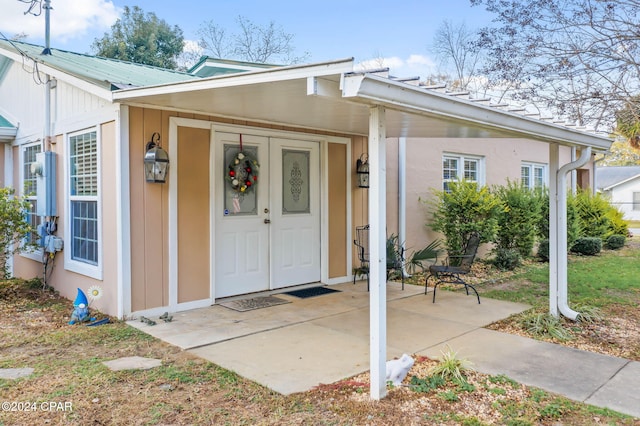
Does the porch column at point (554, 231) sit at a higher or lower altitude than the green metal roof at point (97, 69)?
lower

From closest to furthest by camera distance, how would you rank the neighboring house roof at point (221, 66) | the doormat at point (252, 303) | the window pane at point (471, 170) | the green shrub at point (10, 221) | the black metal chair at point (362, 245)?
the doormat at point (252, 303) → the green shrub at point (10, 221) → the black metal chair at point (362, 245) → the neighboring house roof at point (221, 66) → the window pane at point (471, 170)

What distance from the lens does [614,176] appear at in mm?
34125

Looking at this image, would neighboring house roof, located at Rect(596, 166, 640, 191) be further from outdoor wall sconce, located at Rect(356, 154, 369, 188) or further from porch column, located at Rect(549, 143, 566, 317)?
porch column, located at Rect(549, 143, 566, 317)

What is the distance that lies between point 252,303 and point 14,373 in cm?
269

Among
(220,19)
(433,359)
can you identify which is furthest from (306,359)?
(220,19)

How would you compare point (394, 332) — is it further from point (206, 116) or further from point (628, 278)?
point (628, 278)

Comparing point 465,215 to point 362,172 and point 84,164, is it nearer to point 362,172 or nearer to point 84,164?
point 362,172

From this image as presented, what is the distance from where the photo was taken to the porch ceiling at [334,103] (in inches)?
117

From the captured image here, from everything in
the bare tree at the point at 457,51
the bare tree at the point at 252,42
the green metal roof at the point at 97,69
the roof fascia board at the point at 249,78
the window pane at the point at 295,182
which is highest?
the bare tree at the point at 252,42

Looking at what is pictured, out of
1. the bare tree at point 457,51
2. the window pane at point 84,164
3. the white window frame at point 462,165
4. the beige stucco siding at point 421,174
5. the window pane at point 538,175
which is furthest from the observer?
the bare tree at point 457,51

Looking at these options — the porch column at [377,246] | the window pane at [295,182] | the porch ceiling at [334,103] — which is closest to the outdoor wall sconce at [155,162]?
the porch ceiling at [334,103]

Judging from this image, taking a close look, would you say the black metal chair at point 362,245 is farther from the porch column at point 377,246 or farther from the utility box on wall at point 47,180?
the utility box on wall at point 47,180

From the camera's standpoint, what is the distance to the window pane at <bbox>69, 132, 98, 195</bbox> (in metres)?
5.54

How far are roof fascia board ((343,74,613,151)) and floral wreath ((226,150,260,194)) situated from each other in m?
3.06
